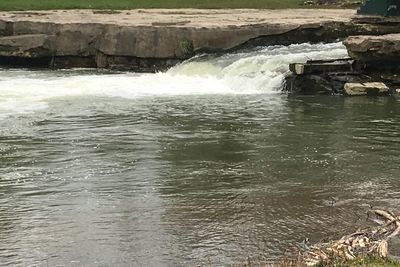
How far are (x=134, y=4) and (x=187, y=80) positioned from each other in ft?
37.7

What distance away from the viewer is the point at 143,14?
28.6 m

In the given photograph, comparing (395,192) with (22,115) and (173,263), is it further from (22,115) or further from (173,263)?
(22,115)

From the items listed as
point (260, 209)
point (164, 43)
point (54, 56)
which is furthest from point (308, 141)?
point (54, 56)

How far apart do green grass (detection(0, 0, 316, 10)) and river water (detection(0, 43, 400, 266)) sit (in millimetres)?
11624

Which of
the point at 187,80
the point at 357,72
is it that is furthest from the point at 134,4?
the point at 357,72

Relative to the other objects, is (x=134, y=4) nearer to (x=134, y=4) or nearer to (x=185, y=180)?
(x=134, y=4)

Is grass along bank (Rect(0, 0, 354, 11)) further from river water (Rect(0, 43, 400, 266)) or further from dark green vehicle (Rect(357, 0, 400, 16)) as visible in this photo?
river water (Rect(0, 43, 400, 266))

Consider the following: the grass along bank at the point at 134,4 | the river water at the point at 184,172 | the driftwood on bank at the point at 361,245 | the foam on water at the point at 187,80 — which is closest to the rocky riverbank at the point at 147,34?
the foam on water at the point at 187,80

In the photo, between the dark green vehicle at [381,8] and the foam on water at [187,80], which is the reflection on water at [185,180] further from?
the dark green vehicle at [381,8]

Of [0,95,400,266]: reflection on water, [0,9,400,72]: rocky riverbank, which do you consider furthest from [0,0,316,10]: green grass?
[0,95,400,266]: reflection on water

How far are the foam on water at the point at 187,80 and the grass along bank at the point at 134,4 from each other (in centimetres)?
787

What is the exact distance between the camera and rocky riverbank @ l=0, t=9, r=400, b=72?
2347 cm

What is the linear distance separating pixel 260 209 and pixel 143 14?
67.8 ft

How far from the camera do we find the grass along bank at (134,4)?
102ft
